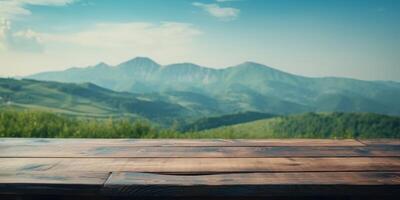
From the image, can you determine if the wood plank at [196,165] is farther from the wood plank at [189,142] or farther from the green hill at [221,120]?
the green hill at [221,120]

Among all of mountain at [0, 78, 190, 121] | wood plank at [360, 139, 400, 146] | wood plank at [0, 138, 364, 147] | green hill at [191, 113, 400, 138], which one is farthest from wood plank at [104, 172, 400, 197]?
mountain at [0, 78, 190, 121]

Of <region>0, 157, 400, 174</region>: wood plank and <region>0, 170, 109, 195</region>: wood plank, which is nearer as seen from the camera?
<region>0, 170, 109, 195</region>: wood plank

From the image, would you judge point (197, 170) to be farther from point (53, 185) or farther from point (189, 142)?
point (189, 142)

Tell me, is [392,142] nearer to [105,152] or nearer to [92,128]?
[105,152]

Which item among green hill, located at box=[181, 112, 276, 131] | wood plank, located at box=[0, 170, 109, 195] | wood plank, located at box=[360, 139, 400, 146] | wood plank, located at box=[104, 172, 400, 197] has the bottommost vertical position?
green hill, located at box=[181, 112, 276, 131]

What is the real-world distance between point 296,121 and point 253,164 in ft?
208

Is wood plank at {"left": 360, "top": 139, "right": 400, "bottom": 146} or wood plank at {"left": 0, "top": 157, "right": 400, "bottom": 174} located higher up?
wood plank at {"left": 360, "top": 139, "right": 400, "bottom": 146}

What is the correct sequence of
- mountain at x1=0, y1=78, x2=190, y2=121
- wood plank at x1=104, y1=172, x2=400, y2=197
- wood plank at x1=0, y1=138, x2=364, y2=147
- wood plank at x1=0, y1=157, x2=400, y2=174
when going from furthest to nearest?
mountain at x1=0, y1=78, x2=190, y2=121, wood plank at x1=0, y1=138, x2=364, y2=147, wood plank at x1=0, y1=157, x2=400, y2=174, wood plank at x1=104, y1=172, x2=400, y2=197

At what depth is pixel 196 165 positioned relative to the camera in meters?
1.93

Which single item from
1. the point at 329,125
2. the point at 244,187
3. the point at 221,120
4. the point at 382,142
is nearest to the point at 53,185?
the point at 244,187

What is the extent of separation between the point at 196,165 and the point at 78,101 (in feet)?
414

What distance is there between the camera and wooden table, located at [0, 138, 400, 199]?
1624 mm

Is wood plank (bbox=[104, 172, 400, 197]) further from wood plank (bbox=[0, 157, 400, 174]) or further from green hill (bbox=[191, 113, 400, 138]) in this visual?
green hill (bbox=[191, 113, 400, 138])

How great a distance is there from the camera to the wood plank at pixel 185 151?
2193mm
